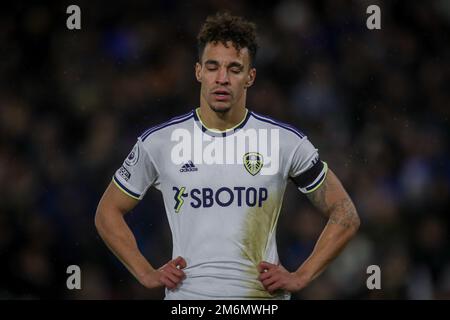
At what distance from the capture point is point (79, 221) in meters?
7.08

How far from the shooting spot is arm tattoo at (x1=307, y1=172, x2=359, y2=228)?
551 cm

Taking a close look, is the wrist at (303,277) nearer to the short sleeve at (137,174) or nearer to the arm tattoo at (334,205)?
the arm tattoo at (334,205)

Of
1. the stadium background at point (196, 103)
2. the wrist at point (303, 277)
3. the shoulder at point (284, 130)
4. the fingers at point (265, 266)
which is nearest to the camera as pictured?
the fingers at point (265, 266)

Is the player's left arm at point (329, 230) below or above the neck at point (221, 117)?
below

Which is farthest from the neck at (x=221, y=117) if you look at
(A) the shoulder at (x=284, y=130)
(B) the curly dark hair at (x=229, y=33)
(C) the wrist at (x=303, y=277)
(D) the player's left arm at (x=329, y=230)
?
(C) the wrist at (x=303, y=277)

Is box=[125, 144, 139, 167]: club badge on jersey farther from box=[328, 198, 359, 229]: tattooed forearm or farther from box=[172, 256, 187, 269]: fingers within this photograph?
box=[328, 198, 359, 229]: tattooed forearm

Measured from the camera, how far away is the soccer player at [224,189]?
5.33 meters

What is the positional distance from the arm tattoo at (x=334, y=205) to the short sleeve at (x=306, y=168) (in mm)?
41

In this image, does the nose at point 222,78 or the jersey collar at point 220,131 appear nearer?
the nose at point 222,78

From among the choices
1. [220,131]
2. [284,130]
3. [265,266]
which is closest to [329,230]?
[265,266]

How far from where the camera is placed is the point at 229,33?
5.45m

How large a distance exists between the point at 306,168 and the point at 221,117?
57 centimetres

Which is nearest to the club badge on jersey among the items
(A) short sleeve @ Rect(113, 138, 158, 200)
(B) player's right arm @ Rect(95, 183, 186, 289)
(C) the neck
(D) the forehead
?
(A) short sleeve @ Rect(113, 138, 158, 200)

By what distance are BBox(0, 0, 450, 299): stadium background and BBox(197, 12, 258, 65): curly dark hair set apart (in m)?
1.55
